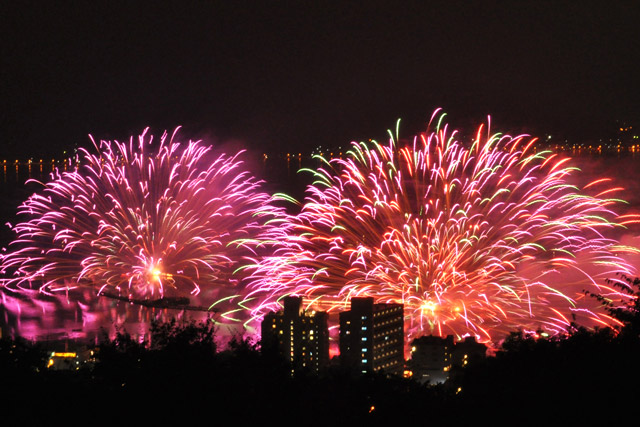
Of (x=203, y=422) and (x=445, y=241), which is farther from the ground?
(x=445, y=241)

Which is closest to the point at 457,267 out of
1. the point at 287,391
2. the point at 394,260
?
the point at 394,260

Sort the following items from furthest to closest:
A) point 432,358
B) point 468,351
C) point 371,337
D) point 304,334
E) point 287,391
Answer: point 304,334 < point 371,337 < point 432,358 < point 468,351 < point 287,391

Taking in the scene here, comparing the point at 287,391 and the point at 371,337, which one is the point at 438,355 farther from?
the point at 287,391

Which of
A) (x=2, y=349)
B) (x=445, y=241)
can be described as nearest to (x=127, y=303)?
(x=445, y=241)

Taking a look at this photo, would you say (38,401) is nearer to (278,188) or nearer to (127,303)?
(127,303)

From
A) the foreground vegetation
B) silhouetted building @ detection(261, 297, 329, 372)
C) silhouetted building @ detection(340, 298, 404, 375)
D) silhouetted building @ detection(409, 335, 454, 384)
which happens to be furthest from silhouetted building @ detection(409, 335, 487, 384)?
the foreground vegetation

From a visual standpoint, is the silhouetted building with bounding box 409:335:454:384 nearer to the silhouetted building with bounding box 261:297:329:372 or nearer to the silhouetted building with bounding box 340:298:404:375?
the silhouetted building with bounding box 340:298:404:375

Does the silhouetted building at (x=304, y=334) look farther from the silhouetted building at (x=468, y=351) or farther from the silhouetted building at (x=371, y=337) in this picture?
the silhouetted building at (x=468, y=351)
